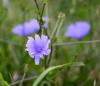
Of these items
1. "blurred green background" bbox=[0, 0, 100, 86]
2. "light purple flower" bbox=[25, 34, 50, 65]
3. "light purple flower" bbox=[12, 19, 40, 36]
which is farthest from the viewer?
"light purple flower" bbox=[12, 19, 40, 36]

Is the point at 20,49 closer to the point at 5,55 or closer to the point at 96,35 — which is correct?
the point at 5,55

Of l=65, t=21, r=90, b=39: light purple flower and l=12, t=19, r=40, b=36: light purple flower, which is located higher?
A: l=12, t=19, r=40, b=36: light purple flower

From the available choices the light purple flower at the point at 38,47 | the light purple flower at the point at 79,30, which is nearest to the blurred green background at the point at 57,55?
the light purple flower at the point at 79,30

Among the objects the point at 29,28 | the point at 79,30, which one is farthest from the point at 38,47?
the point at 79,30

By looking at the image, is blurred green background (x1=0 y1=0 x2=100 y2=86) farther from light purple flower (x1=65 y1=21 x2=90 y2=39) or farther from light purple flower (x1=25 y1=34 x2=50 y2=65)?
light purple flower (x1=25 y1=34 x2=50 y2=65)

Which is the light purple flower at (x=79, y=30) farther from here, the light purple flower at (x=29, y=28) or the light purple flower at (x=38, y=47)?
the light purple flower at (x=38, y=47)

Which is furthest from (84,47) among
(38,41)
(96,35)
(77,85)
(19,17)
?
(38,41)

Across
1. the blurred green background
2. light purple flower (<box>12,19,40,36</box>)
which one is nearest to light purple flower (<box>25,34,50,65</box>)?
the blurred green background

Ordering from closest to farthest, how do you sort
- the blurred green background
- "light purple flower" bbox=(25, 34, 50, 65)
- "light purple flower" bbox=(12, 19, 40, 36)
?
"light purple flower" bbox=(25, 34, 50, 65) → the blurred green background → "light purple flower" bbox=(12, 19, 40, 36)

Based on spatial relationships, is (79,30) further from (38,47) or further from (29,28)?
(38,47)
